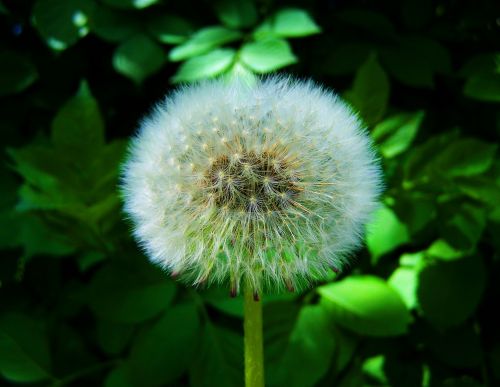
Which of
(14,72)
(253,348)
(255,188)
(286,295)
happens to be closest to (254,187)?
(255,188)

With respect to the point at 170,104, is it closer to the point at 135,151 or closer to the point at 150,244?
the point at 135,151

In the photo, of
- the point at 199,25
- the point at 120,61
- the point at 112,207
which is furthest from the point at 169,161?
the point at 199,25

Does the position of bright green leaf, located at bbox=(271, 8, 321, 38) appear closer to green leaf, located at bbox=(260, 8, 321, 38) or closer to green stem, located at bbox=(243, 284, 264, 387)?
green leaf, located at bbox=(260, 8, 321, 38)

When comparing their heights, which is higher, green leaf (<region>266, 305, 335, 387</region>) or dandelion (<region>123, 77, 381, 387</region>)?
dandelion (<region>123, 77, 381, 387</region>)

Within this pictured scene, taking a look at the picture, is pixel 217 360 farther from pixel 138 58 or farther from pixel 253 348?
pixel 138 58

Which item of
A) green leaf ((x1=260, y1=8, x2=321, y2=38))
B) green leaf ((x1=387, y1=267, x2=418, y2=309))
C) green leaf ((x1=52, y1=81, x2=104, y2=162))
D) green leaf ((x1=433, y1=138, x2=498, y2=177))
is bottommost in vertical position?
green leaf ((x1=387, y1=267, x2=418, y2=309))

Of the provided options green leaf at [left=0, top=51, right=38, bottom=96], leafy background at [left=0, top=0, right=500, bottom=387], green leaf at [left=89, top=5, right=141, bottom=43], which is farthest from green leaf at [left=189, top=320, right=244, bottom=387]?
green leaf at [left=0, top=51, right=38, bottom=96]
